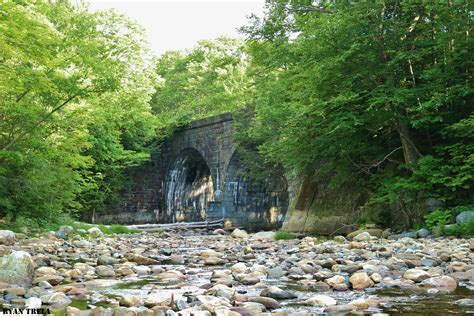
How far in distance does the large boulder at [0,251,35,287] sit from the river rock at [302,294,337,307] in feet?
7.10

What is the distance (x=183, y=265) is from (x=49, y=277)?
85.4 inches

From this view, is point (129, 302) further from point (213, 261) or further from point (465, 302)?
point (213, 261)

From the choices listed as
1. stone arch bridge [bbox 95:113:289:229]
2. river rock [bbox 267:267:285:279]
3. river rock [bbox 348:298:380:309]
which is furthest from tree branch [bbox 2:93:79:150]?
stone arch bridge [bbox 95:113:289:229]

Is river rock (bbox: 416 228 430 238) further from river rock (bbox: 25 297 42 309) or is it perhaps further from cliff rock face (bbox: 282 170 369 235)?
river rock (bbox: 25 297 42 309)

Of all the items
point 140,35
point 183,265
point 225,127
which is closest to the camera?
point 183,265

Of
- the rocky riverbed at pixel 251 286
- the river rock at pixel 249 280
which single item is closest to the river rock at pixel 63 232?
the rocky riverbed at pixel 251 286

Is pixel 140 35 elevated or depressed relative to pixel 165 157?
elevated

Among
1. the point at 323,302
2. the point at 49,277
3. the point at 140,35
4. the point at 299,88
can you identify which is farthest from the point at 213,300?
the point at 140,35

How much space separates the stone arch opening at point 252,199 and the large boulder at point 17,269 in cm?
1777

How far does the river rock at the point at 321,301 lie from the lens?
3495 millimetres

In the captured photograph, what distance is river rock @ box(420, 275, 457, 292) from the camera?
409cm

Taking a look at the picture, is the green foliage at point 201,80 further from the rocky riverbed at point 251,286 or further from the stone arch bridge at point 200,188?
the rocky riverbed at point 251,286

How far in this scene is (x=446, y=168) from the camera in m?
9.97

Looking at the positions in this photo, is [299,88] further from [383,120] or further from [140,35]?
[140,35]
